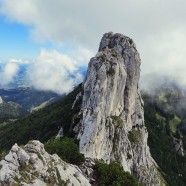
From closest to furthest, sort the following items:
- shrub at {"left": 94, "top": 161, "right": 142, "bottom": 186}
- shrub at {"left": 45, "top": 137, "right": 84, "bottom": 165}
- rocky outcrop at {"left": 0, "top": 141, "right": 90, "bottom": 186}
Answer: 1. rocky outcrop at {"left": 0, "top": 141, "right": 90, "bottom": 186}
2. shrub at {"left": 94, "top": 161, "right": 142, "bottom": 186}
3. shrub at {"left": 45, "top": 137, "right": 84, "bottom": 165}

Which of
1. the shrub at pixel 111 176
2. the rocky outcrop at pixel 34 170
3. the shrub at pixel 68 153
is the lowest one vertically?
the rocky outcrop at pixel 34 170

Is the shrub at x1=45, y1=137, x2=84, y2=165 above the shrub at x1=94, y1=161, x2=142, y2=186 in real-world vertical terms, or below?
above

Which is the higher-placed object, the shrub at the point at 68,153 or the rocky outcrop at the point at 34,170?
the shrub at the point at 68,153

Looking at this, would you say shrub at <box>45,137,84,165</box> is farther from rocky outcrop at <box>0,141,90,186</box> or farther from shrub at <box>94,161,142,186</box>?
rocky outcrop at <box>0,141,90,186</box>

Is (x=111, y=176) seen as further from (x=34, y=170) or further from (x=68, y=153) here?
(x=34, y=170)

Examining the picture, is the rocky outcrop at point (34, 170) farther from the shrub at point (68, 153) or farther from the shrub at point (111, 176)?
the shrub at point (68, 153)

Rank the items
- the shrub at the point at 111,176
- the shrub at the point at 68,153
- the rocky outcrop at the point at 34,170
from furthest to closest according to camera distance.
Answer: the shrub at the point at 68,153, the shrub at the point at 111,176, the rocky outcrop at the point at 34,170

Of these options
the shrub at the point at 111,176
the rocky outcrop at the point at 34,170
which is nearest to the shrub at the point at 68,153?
the shrub at the point at 111,176

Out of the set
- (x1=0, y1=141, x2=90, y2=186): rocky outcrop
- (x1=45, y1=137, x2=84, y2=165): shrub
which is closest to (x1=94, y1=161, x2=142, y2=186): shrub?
(x1=45, y1=137, x2=84, y2=165): shrub

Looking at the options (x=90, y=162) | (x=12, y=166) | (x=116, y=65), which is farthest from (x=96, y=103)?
(x=12, y=166)
